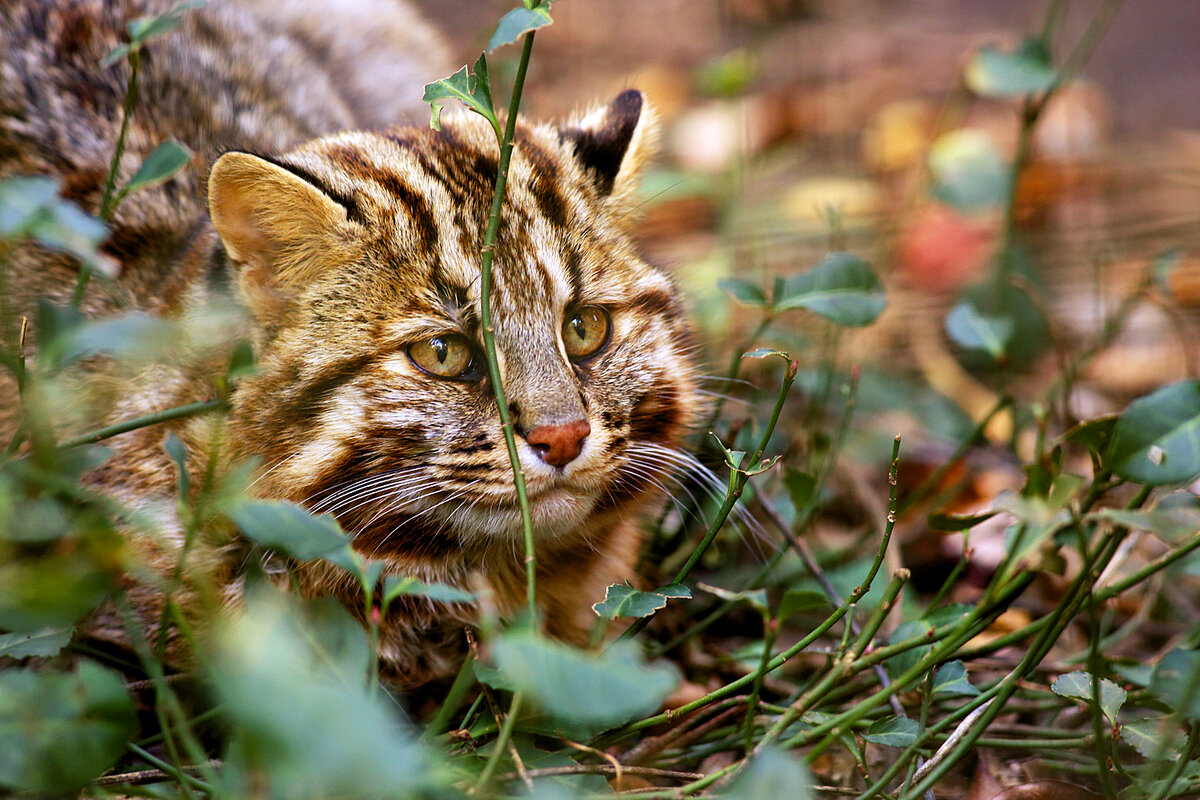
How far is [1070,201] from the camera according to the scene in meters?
5.43

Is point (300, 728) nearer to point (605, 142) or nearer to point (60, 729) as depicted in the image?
point (60, 729)

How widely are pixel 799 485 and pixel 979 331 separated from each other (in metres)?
0.88

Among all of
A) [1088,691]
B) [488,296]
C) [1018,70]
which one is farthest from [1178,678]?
[1018,70]

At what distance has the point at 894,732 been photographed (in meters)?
2.02

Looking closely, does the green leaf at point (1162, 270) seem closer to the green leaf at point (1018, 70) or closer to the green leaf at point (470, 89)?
the green leaf at point (1018, 70)

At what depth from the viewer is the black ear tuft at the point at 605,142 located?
9.20ft

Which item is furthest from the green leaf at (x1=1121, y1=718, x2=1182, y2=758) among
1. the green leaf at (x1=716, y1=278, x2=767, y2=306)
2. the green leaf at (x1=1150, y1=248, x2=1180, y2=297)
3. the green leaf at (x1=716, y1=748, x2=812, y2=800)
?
the green leaf at (x1=1150, y1=248, x2=1180, y2=297)

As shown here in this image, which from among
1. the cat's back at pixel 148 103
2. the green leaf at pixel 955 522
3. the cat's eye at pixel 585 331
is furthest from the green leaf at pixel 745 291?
the cat's back at pixel 148 103

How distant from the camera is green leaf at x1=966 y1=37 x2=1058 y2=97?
10.0ft

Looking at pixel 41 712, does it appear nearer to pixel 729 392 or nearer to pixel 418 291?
pixel 418 291

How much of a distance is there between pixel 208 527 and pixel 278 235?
0.69 meters

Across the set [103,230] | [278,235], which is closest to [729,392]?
[278,235]

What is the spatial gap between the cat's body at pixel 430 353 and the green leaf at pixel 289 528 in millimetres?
613

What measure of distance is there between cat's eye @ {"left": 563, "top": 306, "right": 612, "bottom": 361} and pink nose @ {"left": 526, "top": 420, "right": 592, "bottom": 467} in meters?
0.33
